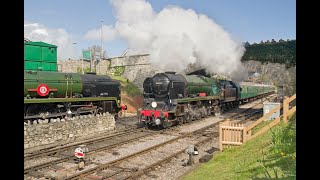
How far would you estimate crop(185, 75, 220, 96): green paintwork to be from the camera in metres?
19.6

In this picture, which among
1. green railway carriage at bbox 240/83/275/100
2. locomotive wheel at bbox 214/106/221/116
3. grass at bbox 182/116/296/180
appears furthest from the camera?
green railway carriage at bbox 240/83/275/100

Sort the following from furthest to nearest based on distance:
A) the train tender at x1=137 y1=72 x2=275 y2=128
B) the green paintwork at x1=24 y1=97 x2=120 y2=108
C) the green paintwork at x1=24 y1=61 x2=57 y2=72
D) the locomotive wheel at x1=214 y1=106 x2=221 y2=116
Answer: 1. the locomotive wheel at x1=214 y1=106 x2=221 y2=116
2. the green paintwork at x1=24 y1=61 x2=57 y2=72
3. the train tender at x1=137 y1=72 x2=275 y2=128
4. the green paintwork at x1=24 y1=97 x2=120 y2=108

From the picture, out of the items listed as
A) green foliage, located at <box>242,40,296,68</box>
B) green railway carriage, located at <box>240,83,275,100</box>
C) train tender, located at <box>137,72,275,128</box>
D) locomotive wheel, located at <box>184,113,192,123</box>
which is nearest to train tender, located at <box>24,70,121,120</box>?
train tender, located at <box>137,72,275,128</box>

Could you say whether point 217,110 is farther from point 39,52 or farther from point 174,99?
point 39,52

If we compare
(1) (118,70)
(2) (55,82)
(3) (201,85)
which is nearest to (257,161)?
(2) (55,82)

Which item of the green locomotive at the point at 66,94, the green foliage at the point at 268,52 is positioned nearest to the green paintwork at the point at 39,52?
the green locomotive at the point at 66,94

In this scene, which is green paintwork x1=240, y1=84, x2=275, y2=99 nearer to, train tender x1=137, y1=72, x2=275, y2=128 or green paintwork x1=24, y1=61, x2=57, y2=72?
train tender x1=137, y1=72, x2=275, y2=128

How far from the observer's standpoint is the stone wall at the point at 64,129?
12.4 m

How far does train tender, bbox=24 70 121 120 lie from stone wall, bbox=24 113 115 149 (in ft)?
2.24

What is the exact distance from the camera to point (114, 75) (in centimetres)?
3997

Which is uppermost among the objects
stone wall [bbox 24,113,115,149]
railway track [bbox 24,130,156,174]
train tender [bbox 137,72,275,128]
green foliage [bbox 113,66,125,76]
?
green foliage [bbox 113,66,125,76]

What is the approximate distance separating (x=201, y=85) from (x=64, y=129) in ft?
33.6
